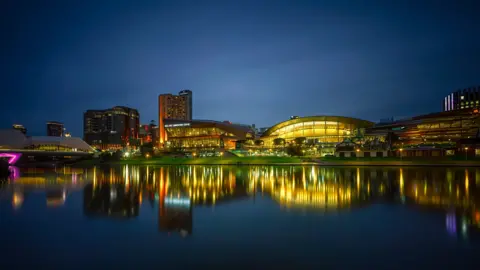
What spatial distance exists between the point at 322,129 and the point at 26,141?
286 ft

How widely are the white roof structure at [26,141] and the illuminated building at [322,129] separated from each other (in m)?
61.9

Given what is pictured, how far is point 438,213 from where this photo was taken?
10.4 metres

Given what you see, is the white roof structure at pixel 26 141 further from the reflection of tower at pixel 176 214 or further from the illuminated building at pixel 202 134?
the reflection of tower at pixel 176 214

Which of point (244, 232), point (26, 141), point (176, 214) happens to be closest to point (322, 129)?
point (176, 214)

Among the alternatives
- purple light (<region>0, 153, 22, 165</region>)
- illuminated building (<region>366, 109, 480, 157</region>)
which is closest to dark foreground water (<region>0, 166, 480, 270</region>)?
purple light (<region>0, 153, 22, 165</region>)

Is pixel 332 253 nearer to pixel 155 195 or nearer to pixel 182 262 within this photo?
pixel 182 262

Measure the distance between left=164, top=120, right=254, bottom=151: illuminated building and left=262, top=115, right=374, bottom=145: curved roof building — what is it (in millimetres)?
25398

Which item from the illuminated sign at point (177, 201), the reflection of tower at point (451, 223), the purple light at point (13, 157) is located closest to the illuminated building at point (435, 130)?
the reflection of tower at point (451, 223)

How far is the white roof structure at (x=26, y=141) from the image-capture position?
277 feet

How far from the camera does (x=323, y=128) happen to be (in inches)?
3393

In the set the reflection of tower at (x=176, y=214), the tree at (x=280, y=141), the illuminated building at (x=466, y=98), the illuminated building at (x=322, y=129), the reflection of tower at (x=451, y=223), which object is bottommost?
the reflection of tower at (x=451, y=223)

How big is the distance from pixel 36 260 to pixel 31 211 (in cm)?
657

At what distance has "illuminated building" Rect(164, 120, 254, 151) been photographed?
111500 millimetres

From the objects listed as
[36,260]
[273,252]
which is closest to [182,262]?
[273,252]
